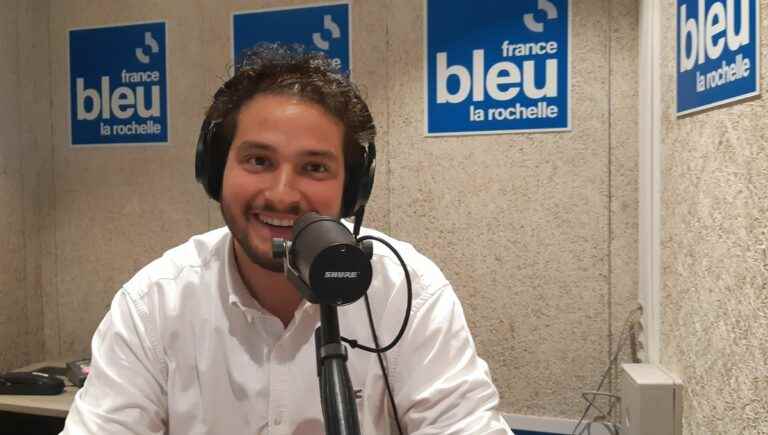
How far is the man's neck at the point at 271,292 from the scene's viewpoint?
1.26 meters

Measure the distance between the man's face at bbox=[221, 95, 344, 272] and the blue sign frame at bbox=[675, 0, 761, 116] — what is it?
0.74 meters

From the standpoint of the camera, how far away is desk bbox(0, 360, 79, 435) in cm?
217

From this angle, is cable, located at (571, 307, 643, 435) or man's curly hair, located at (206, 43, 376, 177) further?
cable, located at (571, 307, 643, 435)

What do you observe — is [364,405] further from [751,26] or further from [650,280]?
[650,280]

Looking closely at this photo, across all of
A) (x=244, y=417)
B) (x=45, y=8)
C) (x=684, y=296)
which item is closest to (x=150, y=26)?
(x=45, y=8)

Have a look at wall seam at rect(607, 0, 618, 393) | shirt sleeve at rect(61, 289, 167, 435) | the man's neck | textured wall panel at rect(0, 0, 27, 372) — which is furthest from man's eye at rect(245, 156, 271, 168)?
textured wall panel at rect(0, 0, 27, 372)

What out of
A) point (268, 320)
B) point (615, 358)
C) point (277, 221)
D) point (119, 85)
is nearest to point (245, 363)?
Result: point (268, 320)

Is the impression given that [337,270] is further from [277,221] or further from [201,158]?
[201,158]

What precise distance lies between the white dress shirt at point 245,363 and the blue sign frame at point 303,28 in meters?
1.43

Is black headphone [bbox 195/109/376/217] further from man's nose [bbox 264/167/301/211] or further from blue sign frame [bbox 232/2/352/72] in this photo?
blue sign frame [bbox 232/2/352/72]

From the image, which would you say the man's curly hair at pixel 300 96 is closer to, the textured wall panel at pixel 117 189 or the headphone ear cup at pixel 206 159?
the headphone ear cup at pixel 206 159

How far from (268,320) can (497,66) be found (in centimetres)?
143

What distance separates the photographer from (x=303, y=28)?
2541 millimetres

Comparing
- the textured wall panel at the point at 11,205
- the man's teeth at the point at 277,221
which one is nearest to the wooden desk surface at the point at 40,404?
the textured wall panel at the point at 11,205
